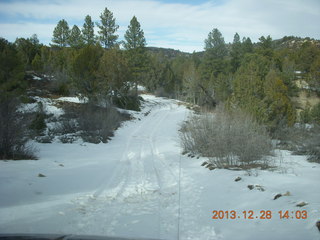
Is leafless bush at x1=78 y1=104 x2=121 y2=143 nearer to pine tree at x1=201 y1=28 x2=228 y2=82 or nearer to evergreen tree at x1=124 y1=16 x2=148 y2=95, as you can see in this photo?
evergreen tree at x1=124 y1=16 x2=148 y2=95

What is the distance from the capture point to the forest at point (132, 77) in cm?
1424

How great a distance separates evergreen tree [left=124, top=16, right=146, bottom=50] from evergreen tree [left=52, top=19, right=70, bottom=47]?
1854 centimetres

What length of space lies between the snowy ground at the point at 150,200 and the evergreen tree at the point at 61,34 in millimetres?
46843

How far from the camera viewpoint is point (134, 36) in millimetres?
36469

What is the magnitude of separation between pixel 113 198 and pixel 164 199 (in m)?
1.20

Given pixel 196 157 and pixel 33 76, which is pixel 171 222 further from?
pixel 33 76

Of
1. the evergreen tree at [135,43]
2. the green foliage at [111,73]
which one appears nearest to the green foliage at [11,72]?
the green foliage at [111,73]

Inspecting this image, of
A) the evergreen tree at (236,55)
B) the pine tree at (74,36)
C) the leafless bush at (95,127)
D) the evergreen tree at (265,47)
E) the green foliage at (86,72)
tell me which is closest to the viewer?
the leafless bush at (95,127)

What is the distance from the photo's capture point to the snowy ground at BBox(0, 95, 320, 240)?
12.7 feet

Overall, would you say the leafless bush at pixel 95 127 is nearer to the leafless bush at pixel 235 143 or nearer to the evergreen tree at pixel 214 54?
the leafless bush at pixel 235 143

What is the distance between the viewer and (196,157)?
956 centimetres

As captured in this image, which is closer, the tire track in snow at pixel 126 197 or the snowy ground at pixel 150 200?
the snowy ground at pixel 150 200

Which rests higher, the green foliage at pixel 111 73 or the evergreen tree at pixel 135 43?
the evergreen tree at pixel 135 43

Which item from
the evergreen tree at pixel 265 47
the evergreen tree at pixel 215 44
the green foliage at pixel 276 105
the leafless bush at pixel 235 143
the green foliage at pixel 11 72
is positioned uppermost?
the evergreen tree at pixel 215 44
